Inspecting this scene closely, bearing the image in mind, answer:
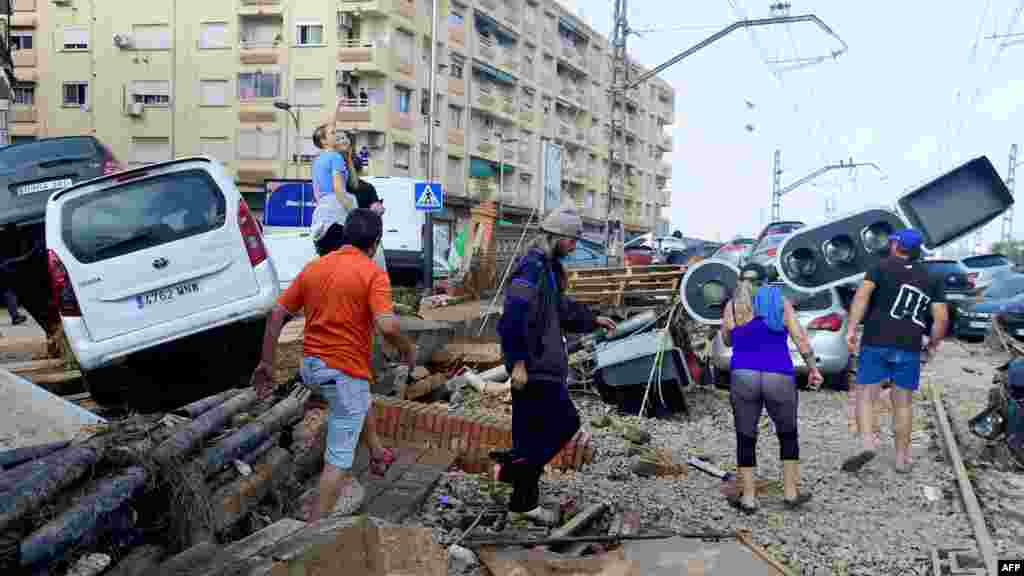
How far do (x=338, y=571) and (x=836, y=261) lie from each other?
28.1ft

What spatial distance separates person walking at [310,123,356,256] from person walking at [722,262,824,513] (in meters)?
3.07

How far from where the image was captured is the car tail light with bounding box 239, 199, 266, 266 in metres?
7.01

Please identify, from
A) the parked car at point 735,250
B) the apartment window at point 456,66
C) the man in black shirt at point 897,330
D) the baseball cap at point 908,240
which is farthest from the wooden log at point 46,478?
the apartment window at point 456,66

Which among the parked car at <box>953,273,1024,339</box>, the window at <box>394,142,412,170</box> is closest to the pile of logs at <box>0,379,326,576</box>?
the parked car at <box>953,273,1024,339</box>

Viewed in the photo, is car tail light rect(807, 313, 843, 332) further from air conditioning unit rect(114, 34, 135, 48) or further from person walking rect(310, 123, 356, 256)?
air conditioning unit rect(114, 34, 135, 48)

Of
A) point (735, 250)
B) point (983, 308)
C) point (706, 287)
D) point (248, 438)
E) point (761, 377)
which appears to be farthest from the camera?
point (735, 250)

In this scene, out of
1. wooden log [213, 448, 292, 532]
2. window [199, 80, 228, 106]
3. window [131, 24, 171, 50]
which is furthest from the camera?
window [131, 24, 171, 50]

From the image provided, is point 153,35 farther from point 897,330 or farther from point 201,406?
point 897,330

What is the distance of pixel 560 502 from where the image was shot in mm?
5680

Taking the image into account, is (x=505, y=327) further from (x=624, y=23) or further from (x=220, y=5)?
(x=220, y=5)

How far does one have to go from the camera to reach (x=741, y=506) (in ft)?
20.1

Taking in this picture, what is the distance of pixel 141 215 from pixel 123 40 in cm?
4486

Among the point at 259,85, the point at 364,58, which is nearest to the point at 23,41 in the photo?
the point at 259,85

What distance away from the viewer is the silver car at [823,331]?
38.8 ft
